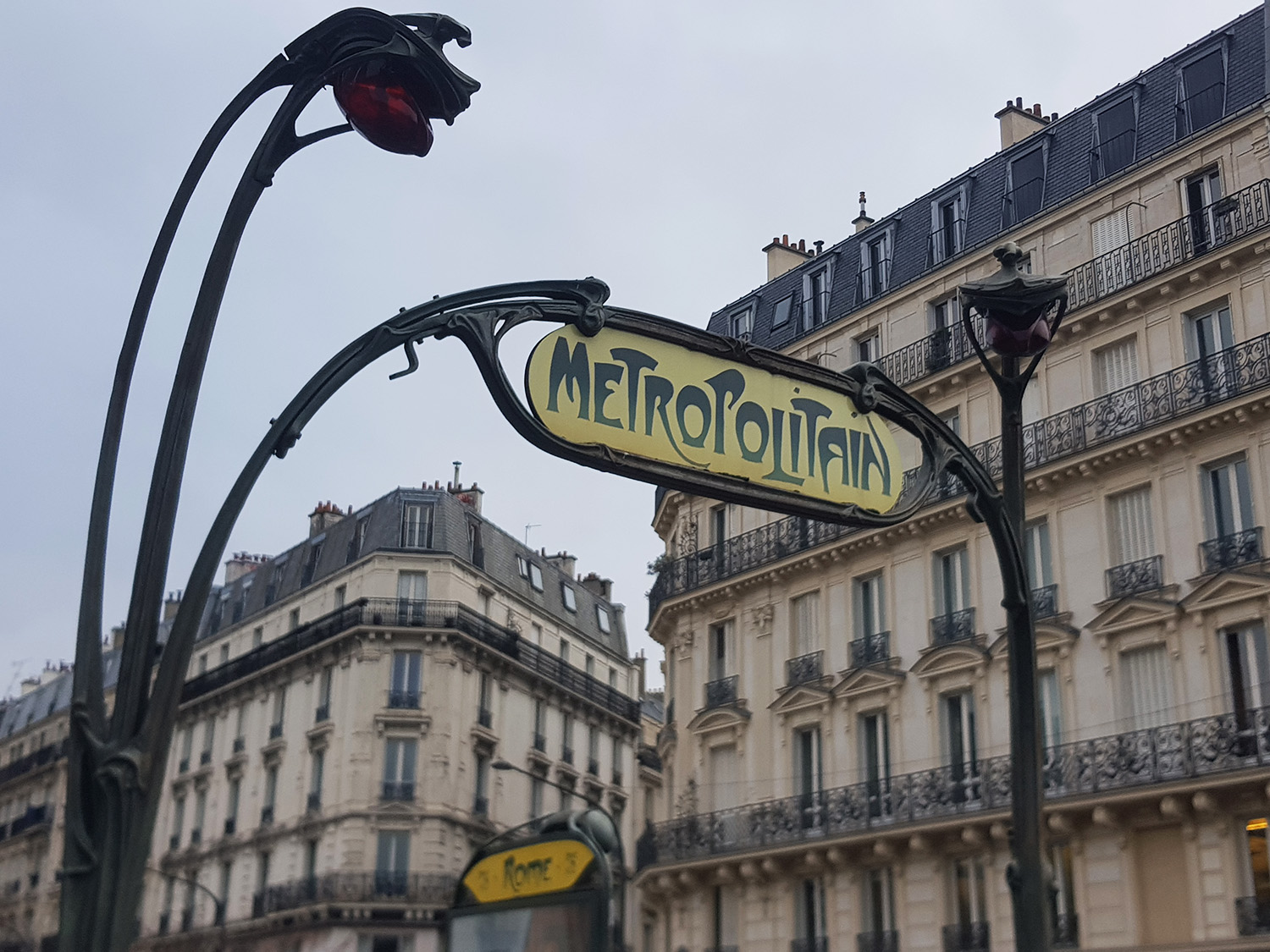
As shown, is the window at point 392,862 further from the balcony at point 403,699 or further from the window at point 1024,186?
the window at point 1024,186

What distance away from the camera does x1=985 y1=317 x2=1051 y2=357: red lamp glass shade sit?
646 cm

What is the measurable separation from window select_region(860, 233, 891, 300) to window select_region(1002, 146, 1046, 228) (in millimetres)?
3264

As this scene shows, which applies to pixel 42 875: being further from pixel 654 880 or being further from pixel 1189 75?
pixel 1189 75

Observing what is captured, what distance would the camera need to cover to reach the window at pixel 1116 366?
2705 cm

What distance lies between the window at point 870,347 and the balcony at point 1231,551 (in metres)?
9.36

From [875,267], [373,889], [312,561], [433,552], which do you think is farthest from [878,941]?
[312,561]

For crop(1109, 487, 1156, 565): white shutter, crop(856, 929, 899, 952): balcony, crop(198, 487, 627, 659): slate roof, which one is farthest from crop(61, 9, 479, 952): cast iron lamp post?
crop(198, 487, 627, 659): slate roof

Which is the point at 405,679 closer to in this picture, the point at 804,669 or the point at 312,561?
the point at 312,561

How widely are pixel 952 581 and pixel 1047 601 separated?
2.54 metres

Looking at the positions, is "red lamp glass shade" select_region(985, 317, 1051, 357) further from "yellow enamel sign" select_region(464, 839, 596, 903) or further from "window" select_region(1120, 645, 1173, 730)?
"window" select_region(1120, 645, 1173, 730)

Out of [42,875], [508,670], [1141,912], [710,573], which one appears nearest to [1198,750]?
[1141,912]

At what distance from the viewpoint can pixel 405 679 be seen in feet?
162

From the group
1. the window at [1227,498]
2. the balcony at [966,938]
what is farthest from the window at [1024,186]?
the balcony at [966,938]

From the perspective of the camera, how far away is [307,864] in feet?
159
